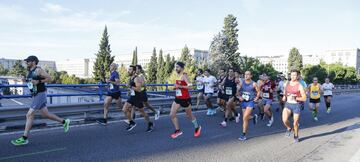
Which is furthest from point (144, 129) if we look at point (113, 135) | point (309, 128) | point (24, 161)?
point (309, 128)

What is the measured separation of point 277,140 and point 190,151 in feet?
9.23

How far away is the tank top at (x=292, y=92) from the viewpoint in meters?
8.35

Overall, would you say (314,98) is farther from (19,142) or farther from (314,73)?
(314,73)

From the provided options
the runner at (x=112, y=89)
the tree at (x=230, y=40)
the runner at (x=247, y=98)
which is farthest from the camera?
the tree at (x=230, y=40)

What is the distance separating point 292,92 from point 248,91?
1093 mm

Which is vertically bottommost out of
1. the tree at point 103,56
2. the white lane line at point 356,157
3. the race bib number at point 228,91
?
the white lane line at point 356,157

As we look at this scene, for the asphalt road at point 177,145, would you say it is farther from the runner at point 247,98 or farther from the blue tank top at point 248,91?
the blue tank top at point 248,91

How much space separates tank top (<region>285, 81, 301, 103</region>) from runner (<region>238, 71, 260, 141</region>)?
74 centimetres

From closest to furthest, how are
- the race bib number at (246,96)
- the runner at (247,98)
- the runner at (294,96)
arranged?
the runner at (294,96), the runner at (247,98), the race bib number at (246,96)

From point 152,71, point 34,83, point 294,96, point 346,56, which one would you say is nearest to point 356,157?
point 294,96

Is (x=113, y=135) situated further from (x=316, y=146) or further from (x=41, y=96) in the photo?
(x=316, y=146)

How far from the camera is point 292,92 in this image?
841cm

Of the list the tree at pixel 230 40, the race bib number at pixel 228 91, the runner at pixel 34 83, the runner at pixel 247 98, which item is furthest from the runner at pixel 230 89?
the tree at pixel 230 40

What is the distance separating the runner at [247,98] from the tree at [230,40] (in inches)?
2511
